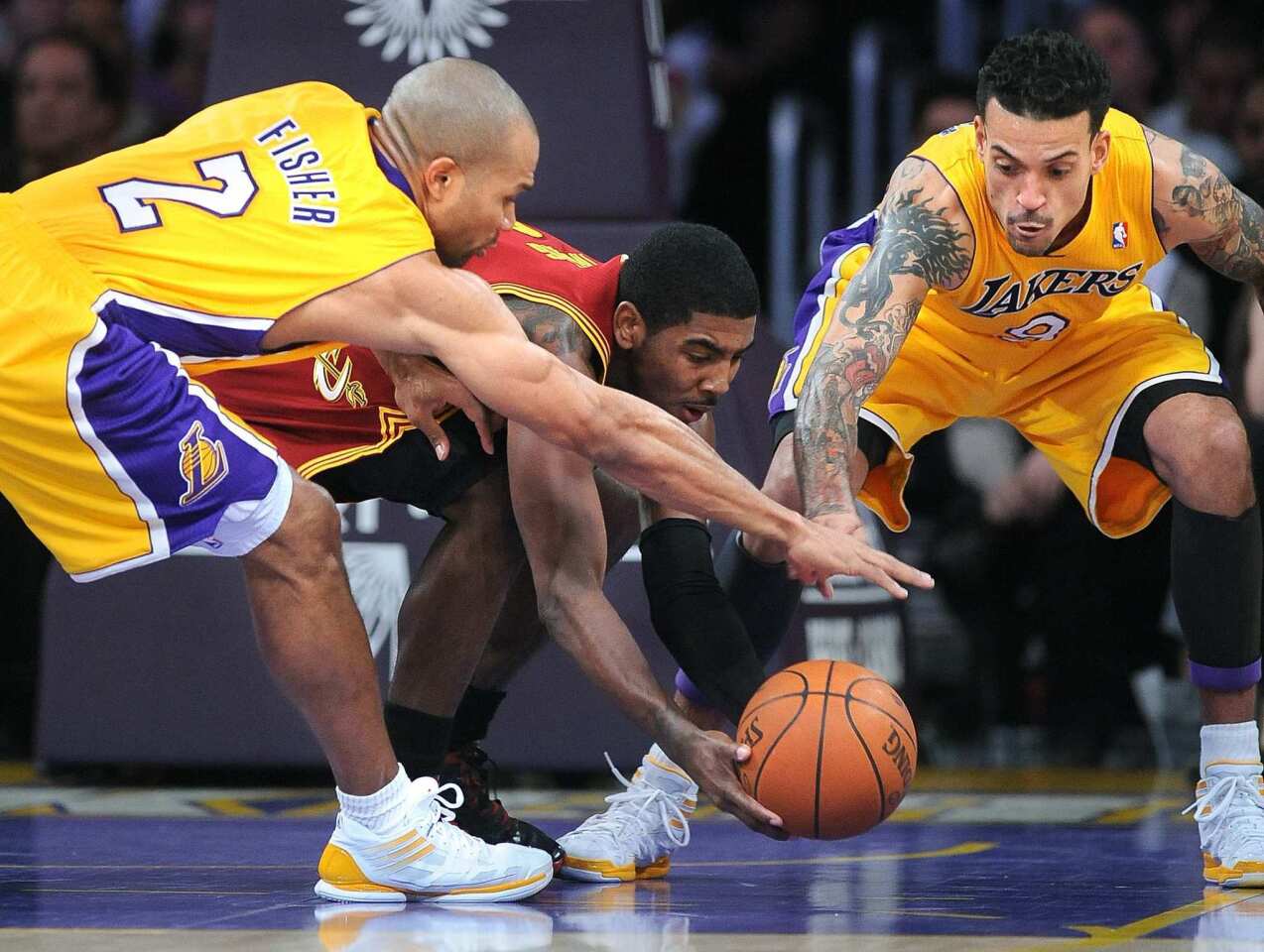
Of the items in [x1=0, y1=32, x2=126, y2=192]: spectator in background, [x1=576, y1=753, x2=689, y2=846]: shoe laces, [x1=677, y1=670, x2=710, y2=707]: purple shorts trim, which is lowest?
[x1=576, y1=753, x2=689, y2=846]: shoe laces

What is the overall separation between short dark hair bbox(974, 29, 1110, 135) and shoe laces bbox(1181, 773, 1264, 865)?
A: 4.61ft

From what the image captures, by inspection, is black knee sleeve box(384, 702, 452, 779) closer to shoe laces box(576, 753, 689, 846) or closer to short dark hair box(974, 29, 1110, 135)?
shoe laces box(576, 753, 689, 846)

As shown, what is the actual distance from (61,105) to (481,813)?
13.7ft

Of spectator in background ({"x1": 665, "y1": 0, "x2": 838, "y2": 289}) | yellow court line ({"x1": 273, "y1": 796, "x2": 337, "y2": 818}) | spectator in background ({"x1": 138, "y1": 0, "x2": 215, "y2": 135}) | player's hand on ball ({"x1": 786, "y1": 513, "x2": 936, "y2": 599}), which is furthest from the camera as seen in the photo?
spectator in background ({"x1": 665, "y1": 0, "x2": 838, "y2": 289})

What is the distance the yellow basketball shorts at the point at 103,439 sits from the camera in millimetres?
3400

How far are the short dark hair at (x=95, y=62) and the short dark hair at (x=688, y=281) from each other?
387 centimetres

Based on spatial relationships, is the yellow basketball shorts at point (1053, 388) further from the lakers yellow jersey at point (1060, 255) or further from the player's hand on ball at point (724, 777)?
the player's hand on ball at point (724, 777)

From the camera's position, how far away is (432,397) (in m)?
3.89

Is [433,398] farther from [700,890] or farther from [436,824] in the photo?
[700,890]

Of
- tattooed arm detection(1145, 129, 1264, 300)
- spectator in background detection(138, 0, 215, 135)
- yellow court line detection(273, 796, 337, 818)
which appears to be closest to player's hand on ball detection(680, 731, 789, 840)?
tattooed arm detection(1145, 129, 1264, 300)

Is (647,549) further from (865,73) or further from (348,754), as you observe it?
(865,73)

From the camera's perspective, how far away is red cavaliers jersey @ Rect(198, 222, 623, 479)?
4.18 m

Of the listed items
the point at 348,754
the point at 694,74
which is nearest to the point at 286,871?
the point at 348,754

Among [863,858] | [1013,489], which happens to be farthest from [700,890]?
[1013,489]
